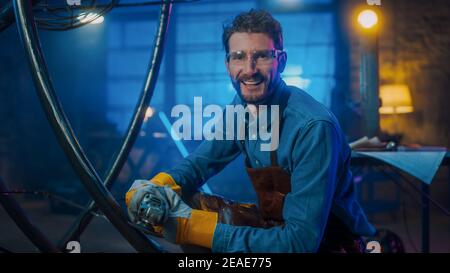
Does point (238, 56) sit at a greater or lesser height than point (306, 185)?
greater

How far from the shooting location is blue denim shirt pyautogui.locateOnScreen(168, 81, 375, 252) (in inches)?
44.3

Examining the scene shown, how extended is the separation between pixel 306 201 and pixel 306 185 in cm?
3

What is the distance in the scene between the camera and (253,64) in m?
1.27

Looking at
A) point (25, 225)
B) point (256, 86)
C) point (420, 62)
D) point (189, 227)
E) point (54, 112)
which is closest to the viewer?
point (54, 112)

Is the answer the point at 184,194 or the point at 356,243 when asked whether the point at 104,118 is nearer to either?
the point at 184,194

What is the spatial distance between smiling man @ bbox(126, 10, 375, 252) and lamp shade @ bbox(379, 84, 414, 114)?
7.96 ft

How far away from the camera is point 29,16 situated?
1104mm

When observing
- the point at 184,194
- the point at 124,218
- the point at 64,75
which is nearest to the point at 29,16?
the point at 124,218

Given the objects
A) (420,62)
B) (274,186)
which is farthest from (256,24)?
(420,62)

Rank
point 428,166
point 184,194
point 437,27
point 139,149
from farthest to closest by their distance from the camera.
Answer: point 139,149
point 437,27
point 428,166
point 184,194

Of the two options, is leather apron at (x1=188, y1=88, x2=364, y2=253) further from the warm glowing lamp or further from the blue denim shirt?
the warm glowing lamp

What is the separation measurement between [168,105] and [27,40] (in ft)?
10.9

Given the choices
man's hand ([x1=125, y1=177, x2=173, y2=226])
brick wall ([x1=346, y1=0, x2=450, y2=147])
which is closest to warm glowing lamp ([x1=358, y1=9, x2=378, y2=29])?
brick wall ([x1=346, y1=0, x2=450, y2=147])

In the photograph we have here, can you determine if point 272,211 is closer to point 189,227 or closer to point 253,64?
point 189,227
